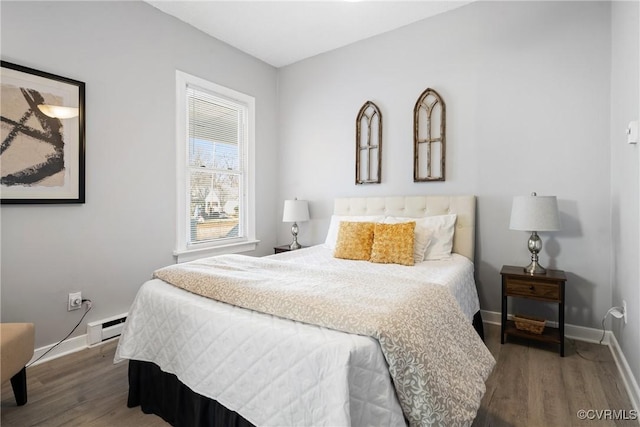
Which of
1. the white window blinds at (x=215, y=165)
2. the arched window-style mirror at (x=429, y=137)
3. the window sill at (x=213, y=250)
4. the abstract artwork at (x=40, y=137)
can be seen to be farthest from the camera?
the white window blinds at (x=215, y=165)

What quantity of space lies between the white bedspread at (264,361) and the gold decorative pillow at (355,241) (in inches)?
54.5

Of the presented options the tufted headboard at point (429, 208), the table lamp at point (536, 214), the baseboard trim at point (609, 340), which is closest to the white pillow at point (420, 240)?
the tufted headboard at point (429, 208)

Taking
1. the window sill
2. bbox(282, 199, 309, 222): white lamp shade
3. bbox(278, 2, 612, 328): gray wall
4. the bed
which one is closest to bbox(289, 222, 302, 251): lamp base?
bbox(282, 199, 309, 222): white lamp shade

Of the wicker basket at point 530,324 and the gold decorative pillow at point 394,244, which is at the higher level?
the gold decorative pillow at point 394,244

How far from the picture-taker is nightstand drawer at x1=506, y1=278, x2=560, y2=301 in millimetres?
2277

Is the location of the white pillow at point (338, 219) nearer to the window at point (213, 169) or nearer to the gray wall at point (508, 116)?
the gray wall at point (508, 116)

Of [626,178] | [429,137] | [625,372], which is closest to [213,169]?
[429,137]

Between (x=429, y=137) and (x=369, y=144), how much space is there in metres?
0.64

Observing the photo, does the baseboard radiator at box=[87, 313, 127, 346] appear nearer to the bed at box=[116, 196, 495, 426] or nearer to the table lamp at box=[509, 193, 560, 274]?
the bed at box=[116, 196, 495, 426]

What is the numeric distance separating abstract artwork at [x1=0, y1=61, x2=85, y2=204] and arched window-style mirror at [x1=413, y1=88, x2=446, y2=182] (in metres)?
2.84

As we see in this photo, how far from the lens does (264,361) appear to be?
120cm

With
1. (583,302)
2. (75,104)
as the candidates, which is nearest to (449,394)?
(583,302)

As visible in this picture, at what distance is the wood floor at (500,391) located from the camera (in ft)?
5.35

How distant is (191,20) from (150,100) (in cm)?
93
